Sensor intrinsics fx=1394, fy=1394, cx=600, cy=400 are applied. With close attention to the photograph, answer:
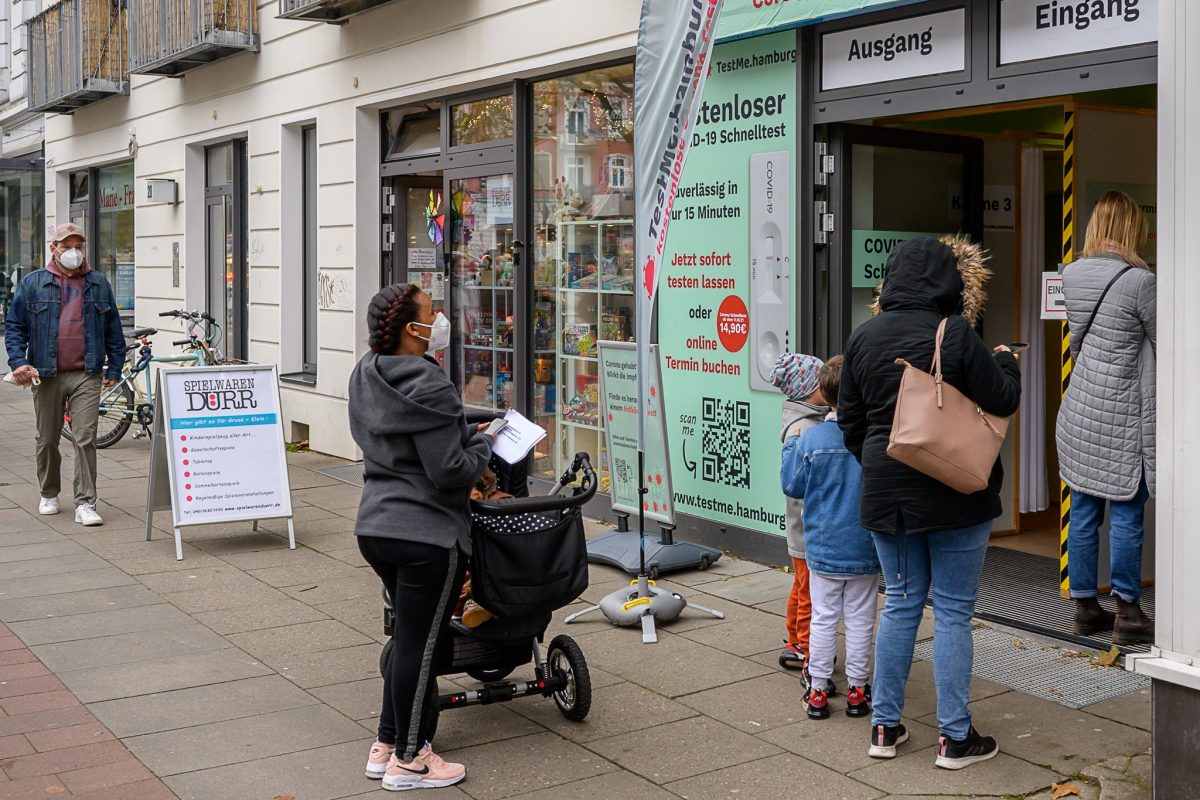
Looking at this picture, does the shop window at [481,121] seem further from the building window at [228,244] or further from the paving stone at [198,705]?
the paving stone at [198,705]

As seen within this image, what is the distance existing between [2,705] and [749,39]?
511cm

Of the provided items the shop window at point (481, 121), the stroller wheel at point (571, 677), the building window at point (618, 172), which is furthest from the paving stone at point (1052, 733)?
the shop window at point (481, 121)

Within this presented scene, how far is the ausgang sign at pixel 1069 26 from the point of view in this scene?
583 cm

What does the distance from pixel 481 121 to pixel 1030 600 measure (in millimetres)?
5700

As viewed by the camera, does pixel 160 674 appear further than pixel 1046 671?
Yes

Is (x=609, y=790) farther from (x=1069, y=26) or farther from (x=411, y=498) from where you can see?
(x=1069, y=26)

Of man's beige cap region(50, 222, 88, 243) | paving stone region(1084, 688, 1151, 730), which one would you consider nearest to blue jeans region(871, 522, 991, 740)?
paving stone region(1084, 688, 1151, 730)

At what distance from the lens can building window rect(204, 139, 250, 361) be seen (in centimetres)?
1491

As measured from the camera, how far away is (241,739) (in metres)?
5.24

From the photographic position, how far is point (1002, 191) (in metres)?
8.35

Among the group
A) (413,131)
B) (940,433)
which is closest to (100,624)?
(940,433)

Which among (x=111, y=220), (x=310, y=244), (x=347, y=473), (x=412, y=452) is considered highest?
(x=111, y=220)

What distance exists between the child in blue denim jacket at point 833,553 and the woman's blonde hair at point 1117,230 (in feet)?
5.39

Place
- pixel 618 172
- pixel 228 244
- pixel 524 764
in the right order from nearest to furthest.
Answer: pixel 524 764 < pixel 618 172 < pixel 228 244
